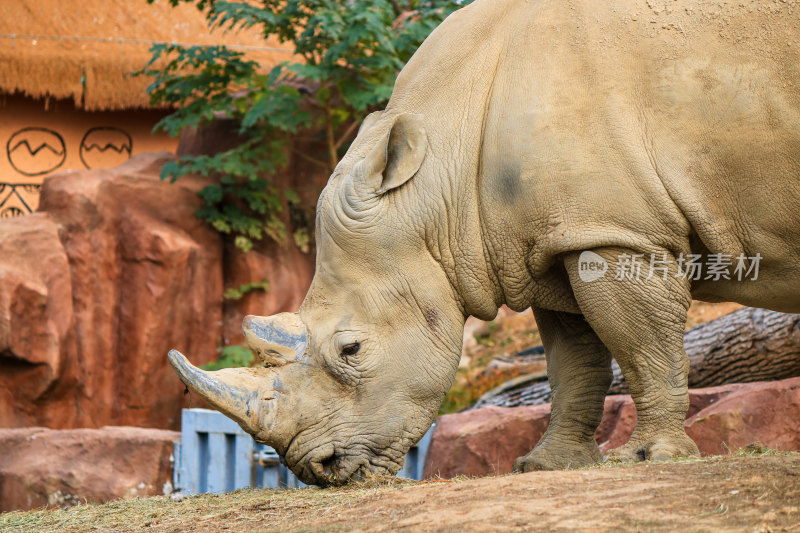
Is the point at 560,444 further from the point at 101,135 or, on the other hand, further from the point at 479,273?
the point at 101,135

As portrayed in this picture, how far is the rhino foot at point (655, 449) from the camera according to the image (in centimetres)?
393

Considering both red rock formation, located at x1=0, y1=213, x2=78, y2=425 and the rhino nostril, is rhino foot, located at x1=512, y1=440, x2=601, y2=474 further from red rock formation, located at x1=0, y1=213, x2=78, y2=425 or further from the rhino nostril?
red rock formation, located at x1=0, y1=213, x2=78, y2=425

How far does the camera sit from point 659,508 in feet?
8.79

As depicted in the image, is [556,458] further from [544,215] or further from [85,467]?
[85,467]

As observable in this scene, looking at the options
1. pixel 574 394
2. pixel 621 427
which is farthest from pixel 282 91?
pixel 574 394

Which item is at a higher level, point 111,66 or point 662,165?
point 111,66

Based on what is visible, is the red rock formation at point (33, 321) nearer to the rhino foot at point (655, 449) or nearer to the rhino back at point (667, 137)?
the rhino back at point (667, 137)

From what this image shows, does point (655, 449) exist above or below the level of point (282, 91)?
below

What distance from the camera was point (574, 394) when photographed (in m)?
4.76

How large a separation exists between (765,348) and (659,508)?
391 centimetres

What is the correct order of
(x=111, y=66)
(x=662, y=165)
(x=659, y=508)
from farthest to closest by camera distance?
1. (x=111, y=66)
2. (x=662, y=165)
3. (x=659, y=508)

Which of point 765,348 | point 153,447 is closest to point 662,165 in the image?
point 765,348

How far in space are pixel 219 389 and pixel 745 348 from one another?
3742 mm

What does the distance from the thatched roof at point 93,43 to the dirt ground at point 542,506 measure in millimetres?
9263
